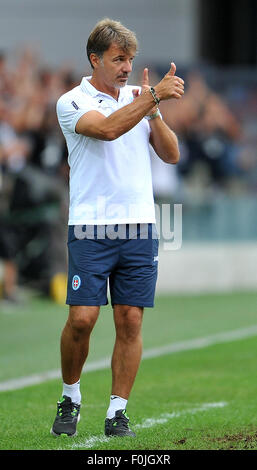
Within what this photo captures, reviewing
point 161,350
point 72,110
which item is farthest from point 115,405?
point 161,350

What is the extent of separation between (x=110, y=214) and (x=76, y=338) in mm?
723

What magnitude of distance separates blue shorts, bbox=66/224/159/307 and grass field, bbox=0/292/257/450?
801 mm

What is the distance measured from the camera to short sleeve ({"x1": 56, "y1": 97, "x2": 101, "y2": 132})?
20.7 feet

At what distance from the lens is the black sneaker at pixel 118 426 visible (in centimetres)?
635

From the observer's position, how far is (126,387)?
6.48 metres

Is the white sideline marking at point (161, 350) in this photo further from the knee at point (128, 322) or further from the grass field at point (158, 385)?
the knee at point (128, 322)

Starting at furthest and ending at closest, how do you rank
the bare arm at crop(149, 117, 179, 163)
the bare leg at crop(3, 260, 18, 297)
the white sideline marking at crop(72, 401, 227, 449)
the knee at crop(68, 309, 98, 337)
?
the bare leg at crop(3, 260, 18, 297) < the bare arm at crop(149, 117, 179, 163) < the knee at crop(68, 309, 98, 337) < the white sideline marking at crop(72, 401, 227, 449)

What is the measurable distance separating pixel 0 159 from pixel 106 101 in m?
8.95

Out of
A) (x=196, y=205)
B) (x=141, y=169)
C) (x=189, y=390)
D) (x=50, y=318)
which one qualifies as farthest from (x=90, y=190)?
(x=196, y=205)

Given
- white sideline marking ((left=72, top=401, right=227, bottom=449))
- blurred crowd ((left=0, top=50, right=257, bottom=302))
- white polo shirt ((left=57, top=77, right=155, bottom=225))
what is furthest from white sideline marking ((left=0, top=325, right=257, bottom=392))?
blurred crowd ((left=0, top=50, right=257, bottom=302))

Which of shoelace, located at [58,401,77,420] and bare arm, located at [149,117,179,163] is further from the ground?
bare arm, located at [149,117,179,163]

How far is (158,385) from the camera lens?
868 centimetres

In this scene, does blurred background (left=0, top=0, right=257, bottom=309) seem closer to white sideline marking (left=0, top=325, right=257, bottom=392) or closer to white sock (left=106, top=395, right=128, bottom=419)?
white sideline marking (left=0, top=325, right=257, bottom=392)

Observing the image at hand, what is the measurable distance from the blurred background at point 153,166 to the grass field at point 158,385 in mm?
1657
